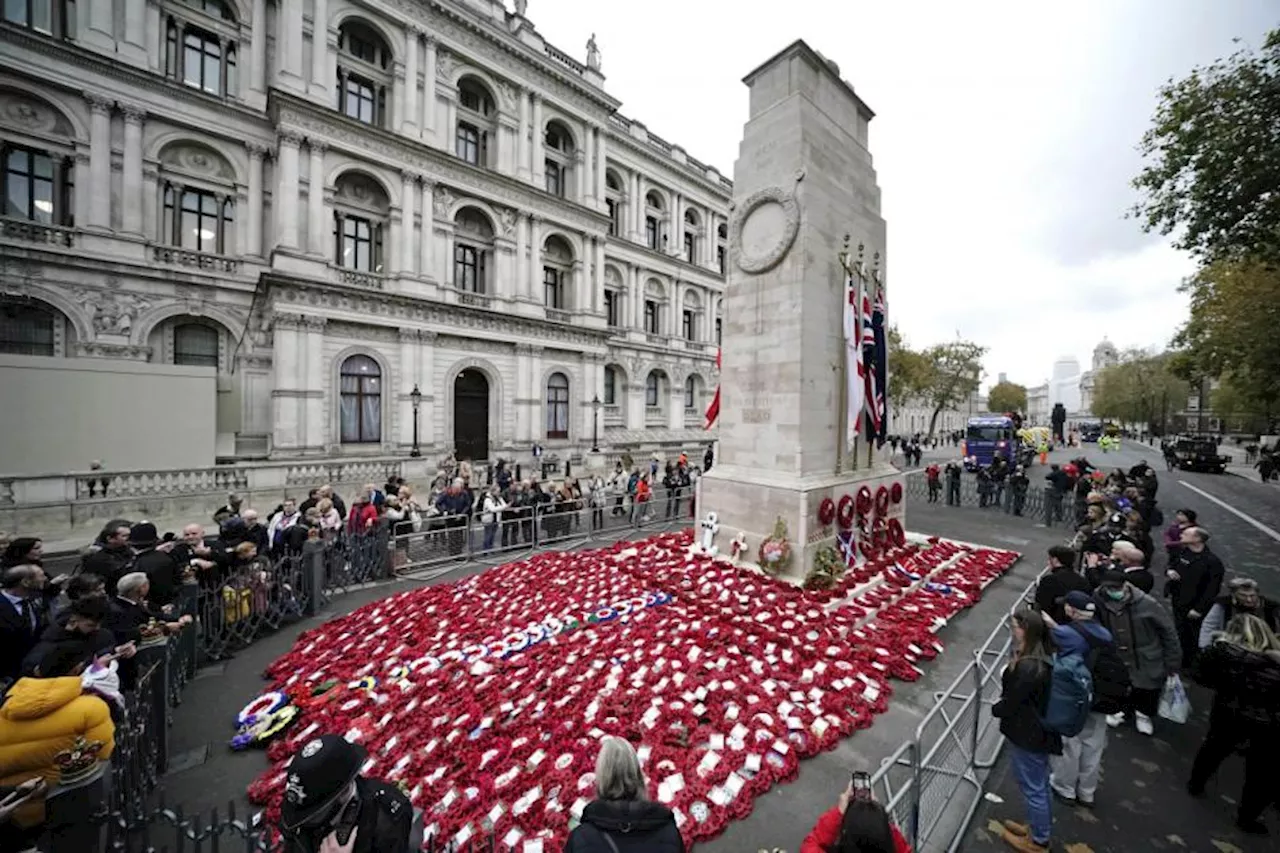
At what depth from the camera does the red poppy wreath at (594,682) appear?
13.7 feet

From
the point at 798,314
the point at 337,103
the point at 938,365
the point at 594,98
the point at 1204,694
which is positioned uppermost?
the point at 594,98

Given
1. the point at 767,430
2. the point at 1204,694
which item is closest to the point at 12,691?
the point at 767,430

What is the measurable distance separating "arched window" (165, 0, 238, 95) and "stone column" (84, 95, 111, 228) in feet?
9.53

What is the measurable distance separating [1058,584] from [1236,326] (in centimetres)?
2434

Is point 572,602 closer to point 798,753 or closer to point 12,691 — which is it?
point 798,753

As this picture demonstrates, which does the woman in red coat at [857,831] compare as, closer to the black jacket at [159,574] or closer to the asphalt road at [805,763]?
the asphalt road at [805,763]

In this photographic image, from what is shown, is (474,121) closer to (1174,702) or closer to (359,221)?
(359,221)

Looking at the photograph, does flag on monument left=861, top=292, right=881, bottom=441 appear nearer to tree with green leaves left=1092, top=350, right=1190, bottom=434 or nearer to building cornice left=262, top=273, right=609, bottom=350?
building cornice left=262, top=273, right=609, bottom=350

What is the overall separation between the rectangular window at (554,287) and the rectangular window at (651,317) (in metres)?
7.98

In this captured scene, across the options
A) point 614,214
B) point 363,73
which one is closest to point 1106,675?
point 363,73

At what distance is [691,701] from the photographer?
533cm

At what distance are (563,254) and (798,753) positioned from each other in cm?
2888

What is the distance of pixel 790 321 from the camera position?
29.0 ft

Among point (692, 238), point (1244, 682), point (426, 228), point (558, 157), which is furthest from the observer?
point (692, 238)
